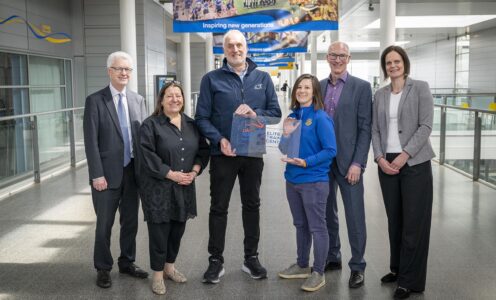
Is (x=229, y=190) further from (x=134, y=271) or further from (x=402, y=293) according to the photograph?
(x=402, y=293)

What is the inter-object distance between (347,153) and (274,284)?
117cm

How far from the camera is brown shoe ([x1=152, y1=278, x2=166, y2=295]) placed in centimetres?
408

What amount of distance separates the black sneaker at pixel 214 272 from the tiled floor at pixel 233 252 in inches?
2.1

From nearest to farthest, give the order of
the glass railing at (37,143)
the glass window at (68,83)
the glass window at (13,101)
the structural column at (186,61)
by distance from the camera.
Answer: the glass railing at (37,143), the glass window at (13,101), the glass window at (68,83), the structural column at (186,61)

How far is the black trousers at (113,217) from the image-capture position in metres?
4.25

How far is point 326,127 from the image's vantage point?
396cm

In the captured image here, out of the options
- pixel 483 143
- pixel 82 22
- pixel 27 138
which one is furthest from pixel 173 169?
pixel 82 22

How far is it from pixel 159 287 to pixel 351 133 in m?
1.86

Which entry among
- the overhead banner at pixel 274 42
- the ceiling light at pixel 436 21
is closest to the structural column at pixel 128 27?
the overhead banner at pixel 274 42

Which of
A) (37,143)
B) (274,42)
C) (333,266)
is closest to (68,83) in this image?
(274,42)

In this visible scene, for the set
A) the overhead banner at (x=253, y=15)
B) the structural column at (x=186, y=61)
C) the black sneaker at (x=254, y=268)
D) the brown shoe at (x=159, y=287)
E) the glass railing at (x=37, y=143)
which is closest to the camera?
the brown shoe at (x=159, y=287)

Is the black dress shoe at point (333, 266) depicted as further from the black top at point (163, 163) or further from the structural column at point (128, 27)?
the structural column at point (128, 27)

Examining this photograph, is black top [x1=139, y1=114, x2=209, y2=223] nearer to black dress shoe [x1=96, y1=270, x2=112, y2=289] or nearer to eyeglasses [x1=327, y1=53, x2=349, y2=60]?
black dress shoe [x1=96, y1=270, x2=112, y2=289]

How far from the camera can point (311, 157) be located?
13.0 ft
